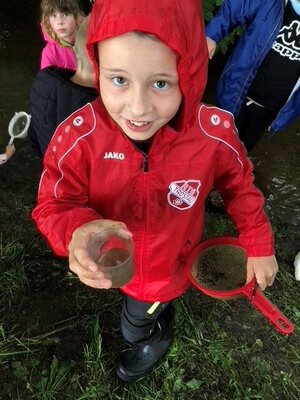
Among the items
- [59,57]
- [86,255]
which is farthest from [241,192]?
[59,57]

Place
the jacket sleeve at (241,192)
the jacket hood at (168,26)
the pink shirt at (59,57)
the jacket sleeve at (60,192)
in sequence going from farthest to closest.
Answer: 1. the pink shirt at (59,57)
2. the jacket sleeve at (241,192)
3. the jacket sleeve at (60,192)
4. the jacket hood at (168,26)

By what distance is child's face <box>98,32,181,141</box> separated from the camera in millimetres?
1335

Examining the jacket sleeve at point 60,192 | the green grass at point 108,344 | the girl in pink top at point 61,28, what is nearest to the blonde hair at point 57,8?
the girl in pink top at point 61,28

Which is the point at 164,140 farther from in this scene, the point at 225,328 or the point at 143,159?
the point at 225,328

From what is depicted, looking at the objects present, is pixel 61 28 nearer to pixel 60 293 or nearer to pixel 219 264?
pixel 60 293

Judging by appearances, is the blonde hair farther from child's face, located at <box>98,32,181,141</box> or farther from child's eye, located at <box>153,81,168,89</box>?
child's eye, located at <box>153,81,168,89</box>

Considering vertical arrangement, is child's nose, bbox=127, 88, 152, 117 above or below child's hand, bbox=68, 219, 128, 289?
above

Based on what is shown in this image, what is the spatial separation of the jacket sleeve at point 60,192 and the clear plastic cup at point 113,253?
129mm

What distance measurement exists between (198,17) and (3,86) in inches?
129

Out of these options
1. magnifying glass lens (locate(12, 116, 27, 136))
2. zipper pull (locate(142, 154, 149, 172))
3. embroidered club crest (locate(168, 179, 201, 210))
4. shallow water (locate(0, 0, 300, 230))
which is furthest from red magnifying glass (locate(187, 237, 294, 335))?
magnifying glass lens (locate(12, 116, 27, 136))

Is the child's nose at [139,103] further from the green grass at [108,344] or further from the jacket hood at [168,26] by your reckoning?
the green grass at [108,344]

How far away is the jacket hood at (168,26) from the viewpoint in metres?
1.30

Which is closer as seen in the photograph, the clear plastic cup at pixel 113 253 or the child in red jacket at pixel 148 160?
the child in red jacket at pixel 148 160

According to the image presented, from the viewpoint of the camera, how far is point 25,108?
4062 millimetres
